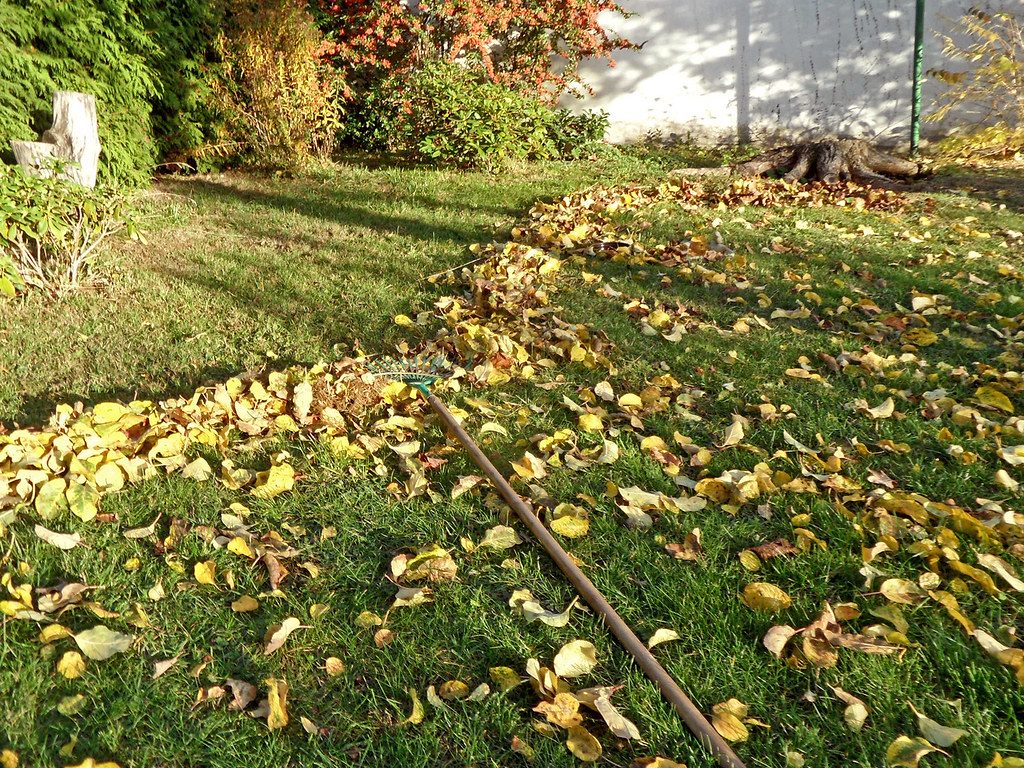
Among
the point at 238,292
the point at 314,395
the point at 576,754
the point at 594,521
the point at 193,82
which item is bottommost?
the point at 576,754

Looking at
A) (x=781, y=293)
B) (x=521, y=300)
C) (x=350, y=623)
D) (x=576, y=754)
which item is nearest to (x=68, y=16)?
(x=521, y=300)

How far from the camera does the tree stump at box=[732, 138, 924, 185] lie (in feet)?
25.0

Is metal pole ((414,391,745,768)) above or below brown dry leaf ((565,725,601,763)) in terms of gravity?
above

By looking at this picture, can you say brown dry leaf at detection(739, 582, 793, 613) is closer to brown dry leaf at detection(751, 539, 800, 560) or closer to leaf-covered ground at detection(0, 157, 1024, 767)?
leaf-covered ground at detection(0, 157, 1024, 767)

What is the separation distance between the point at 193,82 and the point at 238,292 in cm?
418

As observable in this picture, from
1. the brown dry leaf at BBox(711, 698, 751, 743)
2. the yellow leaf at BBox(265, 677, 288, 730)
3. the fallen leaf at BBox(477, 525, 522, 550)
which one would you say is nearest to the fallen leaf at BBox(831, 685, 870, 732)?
the brown dry leaf at BBox(711, 698, 751, 743)

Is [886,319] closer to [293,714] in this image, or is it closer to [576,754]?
[576,754]

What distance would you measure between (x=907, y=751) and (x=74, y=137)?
233 inches

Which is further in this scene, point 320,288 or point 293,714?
point 320,288

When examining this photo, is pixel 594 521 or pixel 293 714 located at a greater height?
pixel 594 521

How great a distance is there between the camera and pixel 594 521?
2.55 meters

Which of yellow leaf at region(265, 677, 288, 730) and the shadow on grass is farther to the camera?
the shadow on grass

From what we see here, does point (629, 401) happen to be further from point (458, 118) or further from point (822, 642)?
point (458, 118)

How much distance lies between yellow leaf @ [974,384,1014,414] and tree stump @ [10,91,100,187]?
5.38 metres
